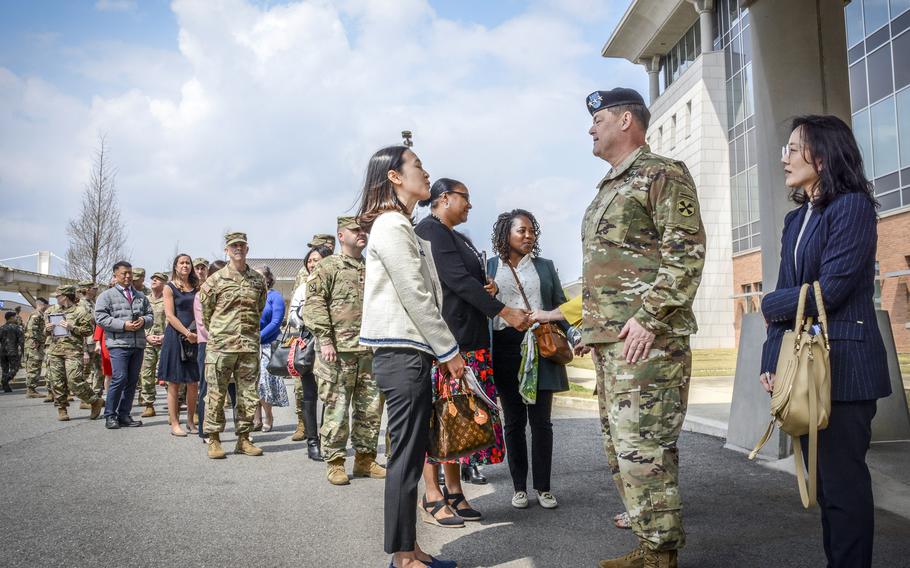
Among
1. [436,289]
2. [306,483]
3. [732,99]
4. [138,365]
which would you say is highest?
[732,99]

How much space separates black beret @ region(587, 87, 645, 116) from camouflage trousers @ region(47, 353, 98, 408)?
10.3 meters

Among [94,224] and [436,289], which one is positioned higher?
[94,224]

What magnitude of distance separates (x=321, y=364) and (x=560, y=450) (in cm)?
273

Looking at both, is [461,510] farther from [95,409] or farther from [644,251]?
[95,409]

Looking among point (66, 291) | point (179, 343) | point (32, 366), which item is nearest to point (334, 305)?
point (179, 343)

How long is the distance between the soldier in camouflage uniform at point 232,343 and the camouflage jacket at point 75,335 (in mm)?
5021

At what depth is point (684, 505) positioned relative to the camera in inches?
198

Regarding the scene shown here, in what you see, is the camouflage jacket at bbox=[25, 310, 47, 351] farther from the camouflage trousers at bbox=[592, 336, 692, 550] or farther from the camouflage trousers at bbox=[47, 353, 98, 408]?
the camouflage trousers at bbox=[592, 336, 692, 550]

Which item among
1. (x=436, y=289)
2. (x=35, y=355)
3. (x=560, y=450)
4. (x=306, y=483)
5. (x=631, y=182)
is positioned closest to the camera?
(x=631, y=182)

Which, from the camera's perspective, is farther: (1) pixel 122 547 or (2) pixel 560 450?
(2) pixel 560 450

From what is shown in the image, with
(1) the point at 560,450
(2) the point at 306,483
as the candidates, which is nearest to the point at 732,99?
(1) the point at 560,450

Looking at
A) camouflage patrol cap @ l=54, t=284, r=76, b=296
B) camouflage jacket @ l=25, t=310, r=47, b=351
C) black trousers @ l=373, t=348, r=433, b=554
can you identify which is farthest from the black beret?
camouflage jacket @ l=25, t=310, r=47, b=351

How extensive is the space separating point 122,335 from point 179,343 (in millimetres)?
1430

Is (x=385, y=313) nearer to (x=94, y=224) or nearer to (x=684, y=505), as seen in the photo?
(x=684, y=505)
